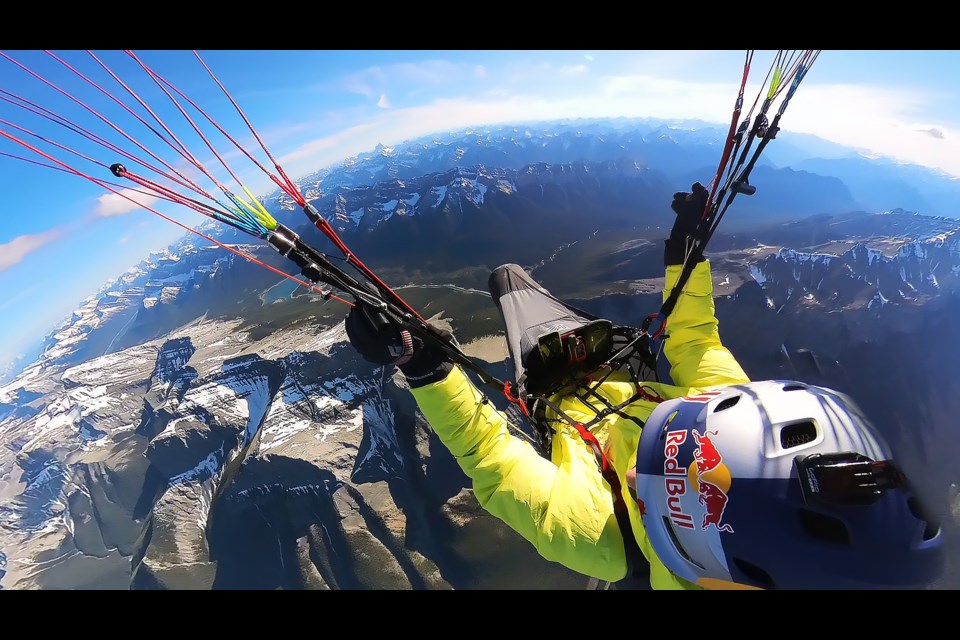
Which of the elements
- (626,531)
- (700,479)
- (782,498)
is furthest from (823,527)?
(626,531)

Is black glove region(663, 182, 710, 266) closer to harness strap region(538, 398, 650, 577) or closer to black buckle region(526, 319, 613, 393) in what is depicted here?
black buckle region(526, 319, 613, 393)

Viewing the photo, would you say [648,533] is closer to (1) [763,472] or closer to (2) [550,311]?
(1) [763,472]

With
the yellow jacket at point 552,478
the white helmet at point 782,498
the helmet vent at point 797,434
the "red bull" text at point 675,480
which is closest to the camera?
the white helmet at point 782,498

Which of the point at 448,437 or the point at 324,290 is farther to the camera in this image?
the point at 448,437

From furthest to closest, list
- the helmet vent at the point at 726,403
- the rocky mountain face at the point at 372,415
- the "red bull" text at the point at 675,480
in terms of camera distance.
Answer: the rocky mountain face at the point at 372,415
the helmet vent at the point at 726,403
the "red bull" text at the point at 675,480

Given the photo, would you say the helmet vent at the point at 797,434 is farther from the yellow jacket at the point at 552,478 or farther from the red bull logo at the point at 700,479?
the yellow jacket at the point at 552,478

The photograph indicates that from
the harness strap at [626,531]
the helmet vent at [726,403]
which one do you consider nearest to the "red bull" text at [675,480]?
the helmet vent at [726,403]
